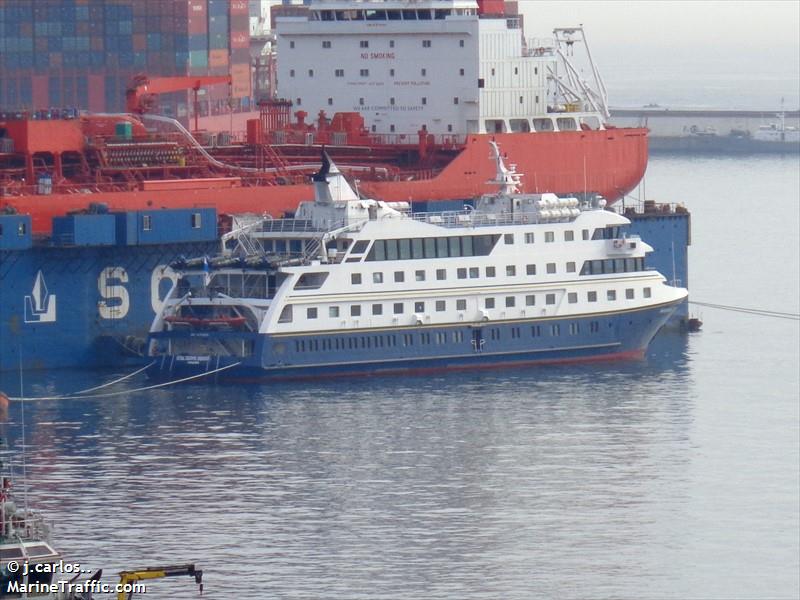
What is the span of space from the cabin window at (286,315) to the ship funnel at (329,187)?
8.64ft

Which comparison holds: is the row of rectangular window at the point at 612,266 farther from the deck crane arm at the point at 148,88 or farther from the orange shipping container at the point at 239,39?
the orange shipping container at the point at 239,39

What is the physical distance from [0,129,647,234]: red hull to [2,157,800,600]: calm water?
15.2 ft

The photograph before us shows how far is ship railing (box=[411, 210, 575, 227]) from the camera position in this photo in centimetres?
4994

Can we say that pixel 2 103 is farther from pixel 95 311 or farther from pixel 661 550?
pixel 661 550

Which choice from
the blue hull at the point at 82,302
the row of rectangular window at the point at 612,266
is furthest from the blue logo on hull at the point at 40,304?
the row of rectangular window at the point at 612,266

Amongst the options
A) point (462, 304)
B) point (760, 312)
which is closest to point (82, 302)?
point (462, 304)

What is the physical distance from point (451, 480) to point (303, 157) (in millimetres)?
20635

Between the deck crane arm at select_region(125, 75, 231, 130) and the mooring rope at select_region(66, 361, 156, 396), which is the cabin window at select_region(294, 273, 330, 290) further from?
the deck crane arm at select_region(125, 75, 231, 130)

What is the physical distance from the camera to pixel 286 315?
47844 mm

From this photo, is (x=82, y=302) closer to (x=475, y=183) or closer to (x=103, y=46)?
(x=475, y=183)

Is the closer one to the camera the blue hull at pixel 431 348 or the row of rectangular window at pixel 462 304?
the blue hull at pixel 431 348

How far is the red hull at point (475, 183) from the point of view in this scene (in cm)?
5203

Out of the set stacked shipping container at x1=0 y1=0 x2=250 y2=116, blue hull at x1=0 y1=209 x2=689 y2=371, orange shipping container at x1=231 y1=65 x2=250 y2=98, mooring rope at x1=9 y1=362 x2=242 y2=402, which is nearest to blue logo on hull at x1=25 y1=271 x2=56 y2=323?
blue hull at x1=0 y1=209 x2=689 y2=371

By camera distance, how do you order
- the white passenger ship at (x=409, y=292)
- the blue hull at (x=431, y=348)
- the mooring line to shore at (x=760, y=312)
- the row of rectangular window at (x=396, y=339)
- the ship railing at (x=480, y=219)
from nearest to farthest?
the blue hull at (x=431, y=348) → the white passenger ship at (x=409, y=292) → the row of rectangular window at (x=396, y=339) → the ship railing at (x=480, y=219) → the mooring line to shore at (x=760, y=312)
